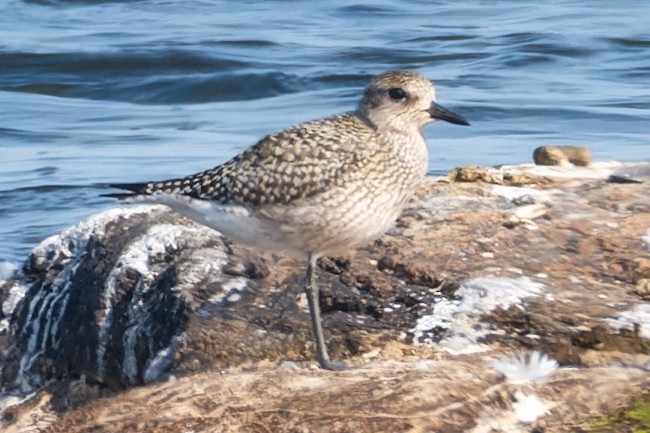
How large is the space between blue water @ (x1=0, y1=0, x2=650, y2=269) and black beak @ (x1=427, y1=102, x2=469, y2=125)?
4569mm

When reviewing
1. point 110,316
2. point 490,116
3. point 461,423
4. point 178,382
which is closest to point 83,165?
point 490,116

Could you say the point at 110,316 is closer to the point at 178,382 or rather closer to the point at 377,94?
the point at 178,382

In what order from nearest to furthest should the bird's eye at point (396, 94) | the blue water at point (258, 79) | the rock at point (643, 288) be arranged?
the rock at point (643, 288)
the bird's eye at point (396, 94)
the blue water at point (258, 79)

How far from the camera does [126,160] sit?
1338cm

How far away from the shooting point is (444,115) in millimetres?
6613

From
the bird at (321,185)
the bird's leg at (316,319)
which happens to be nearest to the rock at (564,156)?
the bird at (321,185)

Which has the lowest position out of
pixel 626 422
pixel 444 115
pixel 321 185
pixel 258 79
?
pixel 258 79

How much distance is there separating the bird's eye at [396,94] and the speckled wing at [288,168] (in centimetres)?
19

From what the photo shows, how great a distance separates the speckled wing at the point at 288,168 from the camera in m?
6.25

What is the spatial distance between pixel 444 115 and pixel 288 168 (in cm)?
82

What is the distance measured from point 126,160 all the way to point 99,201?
145 centimetres

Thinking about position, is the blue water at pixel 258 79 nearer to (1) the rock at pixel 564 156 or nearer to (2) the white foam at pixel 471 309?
(1) the rock at pixel 564 156

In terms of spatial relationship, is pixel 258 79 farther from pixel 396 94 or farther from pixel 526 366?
pixel 526 366

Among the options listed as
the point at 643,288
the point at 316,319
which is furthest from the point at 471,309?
the point at 643,288
